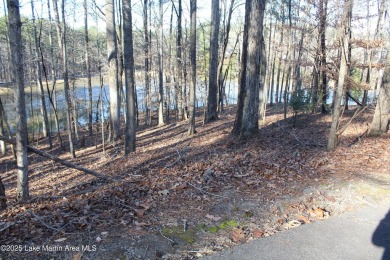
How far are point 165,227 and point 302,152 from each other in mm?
5032

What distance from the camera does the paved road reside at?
3.15 meters

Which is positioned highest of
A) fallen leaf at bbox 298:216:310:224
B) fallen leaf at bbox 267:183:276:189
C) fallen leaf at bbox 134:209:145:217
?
fallen leaf at bbox 134:209:145:217

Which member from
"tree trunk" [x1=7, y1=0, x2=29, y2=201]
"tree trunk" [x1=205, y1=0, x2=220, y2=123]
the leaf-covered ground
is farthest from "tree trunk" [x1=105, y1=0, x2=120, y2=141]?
"tree trunk" [x1=7, y1=0, x2=29, y2=201]

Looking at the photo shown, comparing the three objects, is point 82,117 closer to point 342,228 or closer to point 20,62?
point 20,62

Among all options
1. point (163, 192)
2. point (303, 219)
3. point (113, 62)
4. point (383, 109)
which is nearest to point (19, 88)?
point (163, 192)

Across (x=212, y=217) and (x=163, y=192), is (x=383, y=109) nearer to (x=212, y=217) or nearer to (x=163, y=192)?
(x=212, y=217)

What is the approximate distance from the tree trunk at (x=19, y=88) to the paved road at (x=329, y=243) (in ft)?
16.0

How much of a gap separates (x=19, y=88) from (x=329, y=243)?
20.7 ft

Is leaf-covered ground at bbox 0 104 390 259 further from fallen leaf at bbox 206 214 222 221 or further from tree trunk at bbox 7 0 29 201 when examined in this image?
tree trunk at bbox 7 0 29 201

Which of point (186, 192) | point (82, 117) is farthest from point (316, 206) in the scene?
point (82, 117)

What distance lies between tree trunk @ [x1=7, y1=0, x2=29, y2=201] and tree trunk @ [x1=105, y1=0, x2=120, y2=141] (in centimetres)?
799

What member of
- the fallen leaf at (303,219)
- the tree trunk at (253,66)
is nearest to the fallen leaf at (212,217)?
the fallen leaf at (303,219)

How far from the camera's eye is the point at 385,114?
8.35 metres

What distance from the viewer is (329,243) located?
339cm
